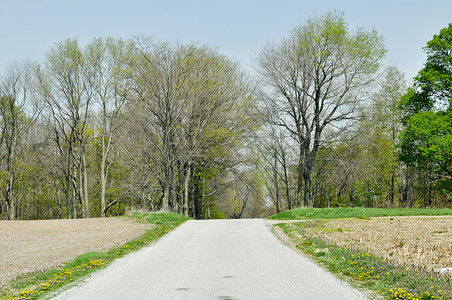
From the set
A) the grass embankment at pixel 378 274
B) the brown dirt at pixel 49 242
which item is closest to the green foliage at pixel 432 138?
the grass embankment at pixel 378 274

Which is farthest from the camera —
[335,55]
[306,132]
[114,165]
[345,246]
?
[114,165]

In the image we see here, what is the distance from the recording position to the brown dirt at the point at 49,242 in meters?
11.4

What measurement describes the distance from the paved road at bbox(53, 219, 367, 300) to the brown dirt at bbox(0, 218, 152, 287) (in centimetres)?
221

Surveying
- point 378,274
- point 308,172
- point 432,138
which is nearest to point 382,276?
point 378,274

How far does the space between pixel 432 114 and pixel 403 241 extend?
2359 centimetres

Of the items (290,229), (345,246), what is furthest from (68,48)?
(345,246)

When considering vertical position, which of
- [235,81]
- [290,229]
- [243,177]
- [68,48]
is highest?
[68,48]

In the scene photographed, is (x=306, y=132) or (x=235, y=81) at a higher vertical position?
(x=235, y=81)

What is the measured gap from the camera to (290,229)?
1881 centimetres

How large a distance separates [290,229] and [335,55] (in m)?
17.4

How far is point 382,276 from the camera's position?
838 centimetres

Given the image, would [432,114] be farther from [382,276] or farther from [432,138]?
[382,276]

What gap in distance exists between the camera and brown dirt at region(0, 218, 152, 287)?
37.5 ft

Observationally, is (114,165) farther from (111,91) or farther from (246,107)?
(246,107)
